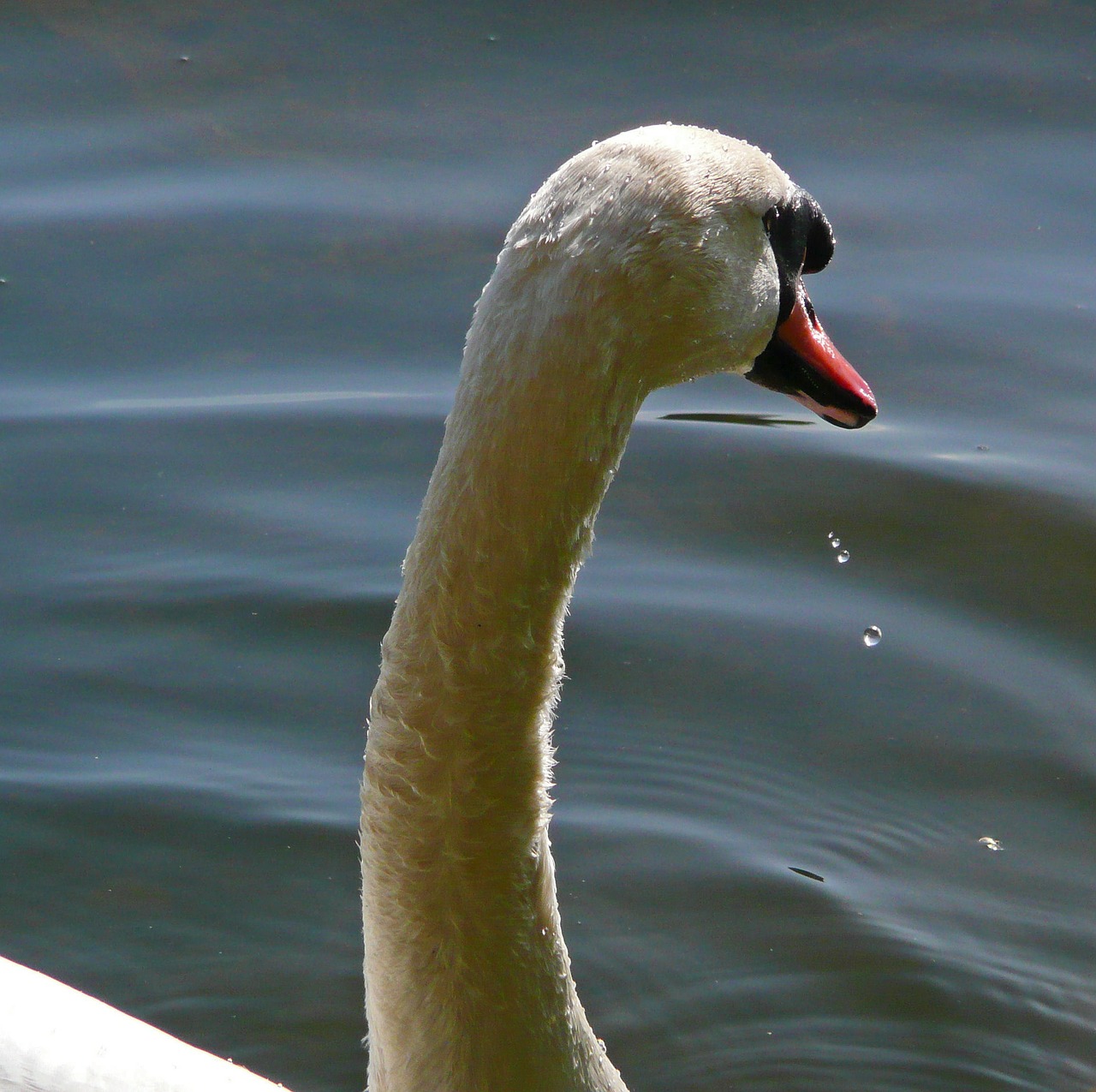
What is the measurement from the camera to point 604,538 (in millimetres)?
5496

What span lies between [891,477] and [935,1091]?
7.92ft

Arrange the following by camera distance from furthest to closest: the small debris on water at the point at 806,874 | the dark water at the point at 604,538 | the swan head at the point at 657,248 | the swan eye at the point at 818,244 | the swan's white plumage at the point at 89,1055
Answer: the small debris on water at the point at 806,874, the dark water at the point at 604,538, the swan's white plumage at the point at 89,1055, the swan eye at the point at 818,244, the swan head at the point at 657,248

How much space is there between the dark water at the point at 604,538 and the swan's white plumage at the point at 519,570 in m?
1.28

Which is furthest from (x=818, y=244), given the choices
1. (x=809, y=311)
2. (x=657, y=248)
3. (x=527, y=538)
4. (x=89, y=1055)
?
(x=89, y=1055)

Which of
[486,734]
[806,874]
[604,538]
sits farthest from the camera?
[604,538]

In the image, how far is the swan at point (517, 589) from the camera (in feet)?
7.05

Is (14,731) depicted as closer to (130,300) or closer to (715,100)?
(130,300)

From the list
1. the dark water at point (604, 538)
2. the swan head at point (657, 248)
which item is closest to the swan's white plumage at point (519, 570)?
the swan head at point (657, 248)

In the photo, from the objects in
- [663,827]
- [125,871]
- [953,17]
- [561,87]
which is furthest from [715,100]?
[125,871]

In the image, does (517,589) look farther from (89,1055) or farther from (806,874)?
(806,874)

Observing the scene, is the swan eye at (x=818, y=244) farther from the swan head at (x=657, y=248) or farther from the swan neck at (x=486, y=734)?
the swan neck at (x=486, y=734)

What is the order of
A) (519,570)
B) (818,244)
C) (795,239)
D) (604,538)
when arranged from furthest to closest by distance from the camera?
1. (604,538)
2. (818,244)
3. (795,239)
4. (519,570)

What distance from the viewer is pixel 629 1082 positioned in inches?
150

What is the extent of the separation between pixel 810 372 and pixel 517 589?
0.76 meters
